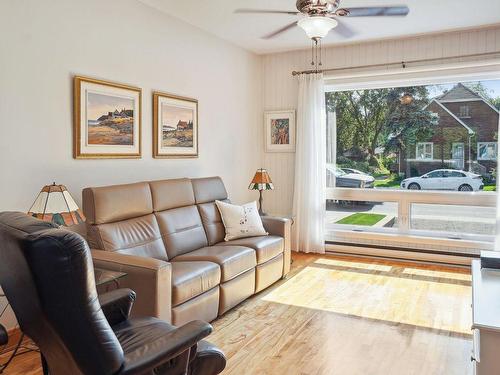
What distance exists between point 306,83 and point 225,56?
1.09m

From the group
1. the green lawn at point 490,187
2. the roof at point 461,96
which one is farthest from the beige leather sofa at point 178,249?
the roof at point 461,96

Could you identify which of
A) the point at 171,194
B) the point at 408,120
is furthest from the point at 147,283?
the point at 408,120

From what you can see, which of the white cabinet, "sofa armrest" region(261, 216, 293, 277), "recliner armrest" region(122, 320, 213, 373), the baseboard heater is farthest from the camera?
the baseboard heater

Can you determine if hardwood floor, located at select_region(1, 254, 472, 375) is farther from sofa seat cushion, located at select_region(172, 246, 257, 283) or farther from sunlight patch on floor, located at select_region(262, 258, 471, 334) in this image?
sofa seat cushion, located at select_region(172, 246, 257, 283)

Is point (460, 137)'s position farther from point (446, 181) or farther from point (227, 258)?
point (227, 258)

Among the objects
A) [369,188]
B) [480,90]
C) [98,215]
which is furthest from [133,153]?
[480,90]

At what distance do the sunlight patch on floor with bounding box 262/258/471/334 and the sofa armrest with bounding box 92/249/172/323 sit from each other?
1.36m

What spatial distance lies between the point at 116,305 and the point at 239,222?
2106 mm

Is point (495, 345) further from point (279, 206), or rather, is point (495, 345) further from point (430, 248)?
point (279, 206)

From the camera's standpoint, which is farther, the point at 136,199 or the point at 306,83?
the point at 306,83

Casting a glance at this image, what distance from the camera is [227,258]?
3.38 metres

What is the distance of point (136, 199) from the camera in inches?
133

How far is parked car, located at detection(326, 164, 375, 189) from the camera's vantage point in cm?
538

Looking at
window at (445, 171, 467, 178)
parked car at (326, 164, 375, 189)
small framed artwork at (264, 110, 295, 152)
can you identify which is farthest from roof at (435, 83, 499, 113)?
small framed artwork at (264, 110, 295, 152)
